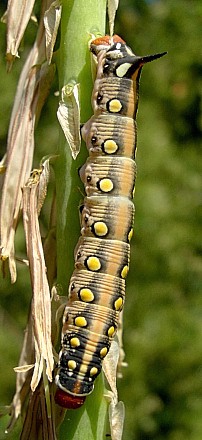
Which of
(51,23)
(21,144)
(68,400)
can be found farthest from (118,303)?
(51,23)

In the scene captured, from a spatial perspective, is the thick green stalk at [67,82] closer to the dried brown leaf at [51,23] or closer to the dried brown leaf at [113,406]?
the dried brown leaf at [51,23]

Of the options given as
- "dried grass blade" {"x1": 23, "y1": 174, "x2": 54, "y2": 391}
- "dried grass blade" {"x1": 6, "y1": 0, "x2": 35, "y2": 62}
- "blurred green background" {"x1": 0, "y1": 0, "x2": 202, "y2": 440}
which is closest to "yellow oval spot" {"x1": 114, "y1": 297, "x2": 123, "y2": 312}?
"dried grass blade" {"x1": 23, "y1": 174, "x2": 54, "y2": 391}

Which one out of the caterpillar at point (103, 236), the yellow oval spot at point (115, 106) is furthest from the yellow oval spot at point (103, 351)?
the yellow oval spot at point (115, 106)

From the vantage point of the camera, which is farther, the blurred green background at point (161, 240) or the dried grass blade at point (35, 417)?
the blurred green background at point (161, 240)

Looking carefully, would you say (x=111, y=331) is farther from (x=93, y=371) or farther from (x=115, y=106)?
(x=115, y=106)

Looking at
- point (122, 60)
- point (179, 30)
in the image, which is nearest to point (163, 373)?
point (179, 30)
